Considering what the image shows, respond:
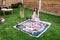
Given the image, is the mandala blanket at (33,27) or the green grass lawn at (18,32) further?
the mandala blanket at (33,27)

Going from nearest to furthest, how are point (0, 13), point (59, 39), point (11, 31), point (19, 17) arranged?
point (59, 39)
point (11, 31)
point (19, 17)
point (0, 13)

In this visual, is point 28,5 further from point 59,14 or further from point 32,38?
point 32,38

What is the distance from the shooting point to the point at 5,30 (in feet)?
13.4

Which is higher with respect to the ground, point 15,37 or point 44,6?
point 44,6

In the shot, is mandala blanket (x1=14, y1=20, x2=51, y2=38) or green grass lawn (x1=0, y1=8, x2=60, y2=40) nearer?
green grass lawn (x1=0, y1=8, x2=60, y2=40)

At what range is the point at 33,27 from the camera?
164 inches

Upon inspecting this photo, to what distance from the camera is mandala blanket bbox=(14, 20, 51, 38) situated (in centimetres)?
383

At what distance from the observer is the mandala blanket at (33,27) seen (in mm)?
3835

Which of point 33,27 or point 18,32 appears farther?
point 33,27

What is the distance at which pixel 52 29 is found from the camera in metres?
4.16

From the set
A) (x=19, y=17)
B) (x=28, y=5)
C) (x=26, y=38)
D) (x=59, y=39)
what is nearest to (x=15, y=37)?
(x=26, y=38)

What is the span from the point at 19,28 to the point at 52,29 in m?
1.17

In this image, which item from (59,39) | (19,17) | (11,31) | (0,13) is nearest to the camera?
(59,39)

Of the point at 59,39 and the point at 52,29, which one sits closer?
the point at 59,39
